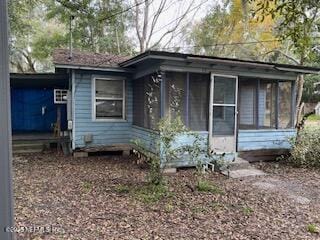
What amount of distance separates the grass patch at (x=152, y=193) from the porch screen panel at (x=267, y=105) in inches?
167

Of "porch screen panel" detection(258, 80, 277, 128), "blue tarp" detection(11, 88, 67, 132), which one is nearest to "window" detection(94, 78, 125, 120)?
"porch screen panel" detection(258, 80, 277, 128)

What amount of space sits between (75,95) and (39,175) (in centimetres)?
263

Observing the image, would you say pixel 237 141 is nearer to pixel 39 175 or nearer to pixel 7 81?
pixel 39 175

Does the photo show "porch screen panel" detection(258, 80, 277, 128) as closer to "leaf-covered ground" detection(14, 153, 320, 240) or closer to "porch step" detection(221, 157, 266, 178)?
"porch step" detection(221, 157, 266, 178)

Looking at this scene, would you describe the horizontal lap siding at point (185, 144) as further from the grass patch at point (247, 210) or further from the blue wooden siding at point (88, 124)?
the blue wooden siding at point (88, 124)

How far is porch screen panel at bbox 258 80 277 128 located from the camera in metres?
8.12

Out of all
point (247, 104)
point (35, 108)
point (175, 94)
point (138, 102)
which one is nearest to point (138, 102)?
point (138, 102)

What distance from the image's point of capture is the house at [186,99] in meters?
6.82

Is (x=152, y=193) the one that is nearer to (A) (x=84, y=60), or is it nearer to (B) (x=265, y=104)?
(B) (x=265, y=104)

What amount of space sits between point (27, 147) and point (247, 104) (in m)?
6.77

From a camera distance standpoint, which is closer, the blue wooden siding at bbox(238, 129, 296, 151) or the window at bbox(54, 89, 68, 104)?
the blue wooden siding at bbox(238, 129, 296, 151)

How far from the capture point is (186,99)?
22.4ft

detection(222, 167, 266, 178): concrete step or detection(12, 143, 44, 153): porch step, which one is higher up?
detection(12, 143, 44, 153): porch step

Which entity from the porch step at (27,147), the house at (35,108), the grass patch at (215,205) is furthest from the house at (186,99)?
the house at (35,108)
